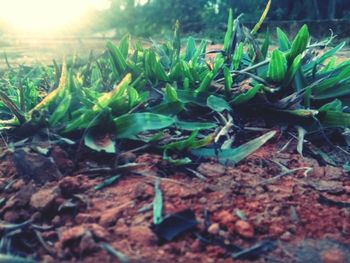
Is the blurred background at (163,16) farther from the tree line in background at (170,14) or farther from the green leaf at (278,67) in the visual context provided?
the green leaf at (278,67)

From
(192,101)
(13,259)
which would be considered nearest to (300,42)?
(192,101)

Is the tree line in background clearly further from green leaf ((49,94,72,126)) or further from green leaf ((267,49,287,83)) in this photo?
green leaf ((49,94,72,126))

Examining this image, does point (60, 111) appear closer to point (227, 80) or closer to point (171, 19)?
point (227, 80)

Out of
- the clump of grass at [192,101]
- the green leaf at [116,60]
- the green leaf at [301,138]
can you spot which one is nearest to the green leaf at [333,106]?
the clump of grass at [192,101]

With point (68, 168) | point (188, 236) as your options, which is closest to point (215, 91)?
point (68, 168)

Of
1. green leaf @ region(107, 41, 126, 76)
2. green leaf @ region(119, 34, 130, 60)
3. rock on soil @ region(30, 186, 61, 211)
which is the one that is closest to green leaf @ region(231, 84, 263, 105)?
green leaf @ region(107, 41, 126, 76)

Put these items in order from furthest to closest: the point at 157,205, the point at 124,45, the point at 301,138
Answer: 1. the point at 124,45
2. the point at 301,138
3. the point at 157,205

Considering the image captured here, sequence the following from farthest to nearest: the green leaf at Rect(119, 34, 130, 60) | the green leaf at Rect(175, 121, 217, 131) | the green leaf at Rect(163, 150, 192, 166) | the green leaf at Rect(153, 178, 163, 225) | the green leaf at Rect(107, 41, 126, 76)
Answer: the green leaf at Rect(119, 34, 130, 60) < the green leaf at Rect(107, 41, 126, 76) < the green leaf at Rect(175, 121, 217, 131) < the green leaf at Rect(163, 150, 192, 166) < the green leaf at Rect(153, 178, 163, 225)
